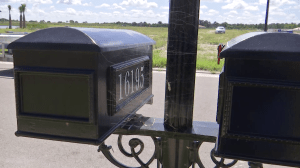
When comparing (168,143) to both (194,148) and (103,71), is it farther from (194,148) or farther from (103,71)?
(103,71)

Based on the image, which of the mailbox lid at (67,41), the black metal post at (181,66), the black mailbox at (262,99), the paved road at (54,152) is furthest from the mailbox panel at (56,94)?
the paved road at (54,152)

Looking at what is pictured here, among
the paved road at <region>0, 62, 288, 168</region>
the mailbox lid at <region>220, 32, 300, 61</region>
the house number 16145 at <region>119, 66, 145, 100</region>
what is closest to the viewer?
the mailbox lid at <region>220, 32, 300, 61</region>

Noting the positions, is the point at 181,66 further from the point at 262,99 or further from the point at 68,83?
the point at 68,83

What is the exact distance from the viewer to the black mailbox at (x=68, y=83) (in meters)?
1.24

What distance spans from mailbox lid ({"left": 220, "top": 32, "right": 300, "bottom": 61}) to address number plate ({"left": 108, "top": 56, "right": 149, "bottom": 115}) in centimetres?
54

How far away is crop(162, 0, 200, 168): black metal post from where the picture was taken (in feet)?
4.62

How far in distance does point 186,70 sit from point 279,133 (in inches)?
20.5

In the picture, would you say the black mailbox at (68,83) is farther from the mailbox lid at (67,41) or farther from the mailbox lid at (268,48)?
the mailbox lid at (268,48)

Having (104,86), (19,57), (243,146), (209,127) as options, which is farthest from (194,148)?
(19,57)

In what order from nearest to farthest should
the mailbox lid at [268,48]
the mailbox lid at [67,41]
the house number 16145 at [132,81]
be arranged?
the mailbox lid at [268,48] → the mailbox lid at [67,41] → the house number 16145 at [132,81]

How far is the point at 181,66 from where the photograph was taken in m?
1.44

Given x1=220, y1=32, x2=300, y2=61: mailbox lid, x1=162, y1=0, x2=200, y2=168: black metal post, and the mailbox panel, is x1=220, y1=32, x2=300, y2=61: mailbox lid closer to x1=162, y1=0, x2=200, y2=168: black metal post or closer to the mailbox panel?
x1=162, y1=0, x2=200, y2=168: black metal post

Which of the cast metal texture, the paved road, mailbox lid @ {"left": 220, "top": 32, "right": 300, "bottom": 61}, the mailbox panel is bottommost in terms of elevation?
the paved road

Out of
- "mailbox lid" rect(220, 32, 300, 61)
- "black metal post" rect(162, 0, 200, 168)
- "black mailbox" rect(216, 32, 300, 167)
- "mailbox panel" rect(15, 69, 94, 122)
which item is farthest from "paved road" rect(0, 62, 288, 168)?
"mailbox lid" rect(220, 32, 300, 61)
